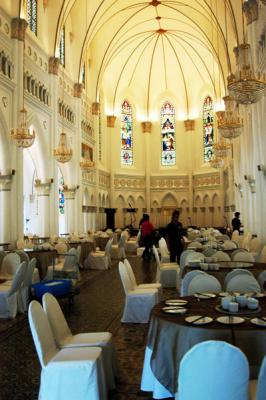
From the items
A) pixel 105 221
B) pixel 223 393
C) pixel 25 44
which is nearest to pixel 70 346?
pixel 223 393

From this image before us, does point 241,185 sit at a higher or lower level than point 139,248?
higher

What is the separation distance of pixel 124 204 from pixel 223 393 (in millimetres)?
31095

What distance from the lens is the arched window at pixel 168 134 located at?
35719mm

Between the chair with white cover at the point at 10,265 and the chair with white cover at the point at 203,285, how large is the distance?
17.8 feet

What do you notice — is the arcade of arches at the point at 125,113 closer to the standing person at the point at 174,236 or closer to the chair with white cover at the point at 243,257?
the standing person at the point at 174,236

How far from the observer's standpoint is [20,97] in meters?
16.7

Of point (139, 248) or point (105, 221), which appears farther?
point (105, 221)

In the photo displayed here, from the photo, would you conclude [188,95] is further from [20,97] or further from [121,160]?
[20,97]

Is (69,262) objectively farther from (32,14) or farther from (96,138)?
(96,138)

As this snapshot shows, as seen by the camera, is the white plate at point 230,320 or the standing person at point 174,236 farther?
the standing person at point 174,236

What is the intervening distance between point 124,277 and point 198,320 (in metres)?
3.40

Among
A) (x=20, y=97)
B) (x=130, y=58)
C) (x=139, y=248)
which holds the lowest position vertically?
(x=139, y=248)

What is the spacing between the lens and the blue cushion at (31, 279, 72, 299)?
893 centimetres

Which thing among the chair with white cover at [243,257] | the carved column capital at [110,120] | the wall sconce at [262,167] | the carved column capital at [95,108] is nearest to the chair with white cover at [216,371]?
the chair with white cover at [243,257]
